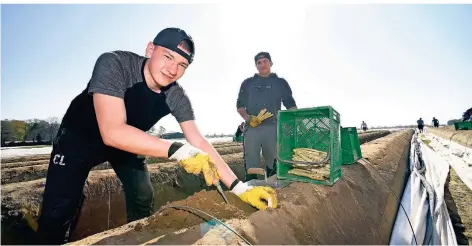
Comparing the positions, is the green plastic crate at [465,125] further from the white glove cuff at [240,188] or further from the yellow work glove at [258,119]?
the white glove cuff at [240,188]

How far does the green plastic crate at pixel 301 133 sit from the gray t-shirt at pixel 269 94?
39.1 inches

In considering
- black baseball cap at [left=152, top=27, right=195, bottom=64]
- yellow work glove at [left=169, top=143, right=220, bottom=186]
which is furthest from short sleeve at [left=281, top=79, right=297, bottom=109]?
yellow work glove at [left=169, top=143, right=220, bottom=186]

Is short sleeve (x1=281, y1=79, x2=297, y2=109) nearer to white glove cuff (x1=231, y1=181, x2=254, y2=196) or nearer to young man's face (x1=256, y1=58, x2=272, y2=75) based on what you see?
young man's face (x1=256, y1=58, x2=272, y2=75)

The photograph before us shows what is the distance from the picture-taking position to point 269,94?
181 inches

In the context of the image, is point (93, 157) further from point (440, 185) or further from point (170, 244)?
point (440, 185)

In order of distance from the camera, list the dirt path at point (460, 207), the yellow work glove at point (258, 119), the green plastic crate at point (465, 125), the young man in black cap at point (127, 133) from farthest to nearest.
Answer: the green plastic crate at point (465, 125) < the yellow work glove at point (258, 119) < the dirt path at point (460, 207) < the young man in black cap at point (127, 133)

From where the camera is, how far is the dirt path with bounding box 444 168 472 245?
370 cm

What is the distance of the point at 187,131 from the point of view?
8.48 ft

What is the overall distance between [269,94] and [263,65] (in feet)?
1.84

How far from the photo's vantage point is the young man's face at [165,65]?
2113 millimetres

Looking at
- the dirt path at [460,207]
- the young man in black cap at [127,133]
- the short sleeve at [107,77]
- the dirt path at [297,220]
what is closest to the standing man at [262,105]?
the dirt path at [297,220]

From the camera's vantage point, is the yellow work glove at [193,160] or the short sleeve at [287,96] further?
the short sleeve at [287,96]

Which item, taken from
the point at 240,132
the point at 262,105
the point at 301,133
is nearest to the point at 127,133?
the point at 301,133

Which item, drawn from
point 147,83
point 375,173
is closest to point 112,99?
point 147,83
